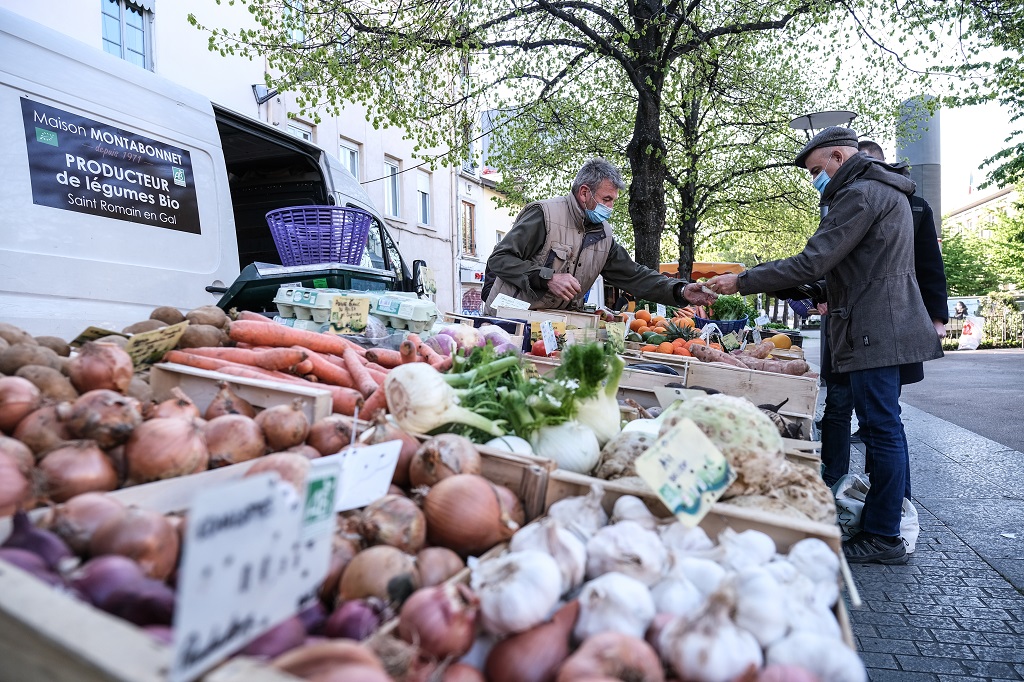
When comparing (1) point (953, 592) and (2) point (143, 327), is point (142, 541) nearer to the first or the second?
(2) point (143, 327)

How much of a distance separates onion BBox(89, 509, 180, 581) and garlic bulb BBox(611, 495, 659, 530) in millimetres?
905

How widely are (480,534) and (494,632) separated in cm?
28

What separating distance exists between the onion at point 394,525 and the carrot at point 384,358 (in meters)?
1.48

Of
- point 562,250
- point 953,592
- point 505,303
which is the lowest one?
point 953,592

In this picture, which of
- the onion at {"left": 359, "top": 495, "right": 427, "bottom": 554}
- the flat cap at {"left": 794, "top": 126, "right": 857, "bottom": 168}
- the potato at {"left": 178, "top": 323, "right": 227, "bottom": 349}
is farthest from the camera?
the flat cap at {"left": 794, "top": 126, "right": 857, "bottom": 168}

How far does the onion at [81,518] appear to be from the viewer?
113 cm

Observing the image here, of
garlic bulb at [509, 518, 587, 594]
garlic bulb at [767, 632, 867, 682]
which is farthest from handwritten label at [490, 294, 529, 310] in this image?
garlic bulb at [767, 632, 867, 682]

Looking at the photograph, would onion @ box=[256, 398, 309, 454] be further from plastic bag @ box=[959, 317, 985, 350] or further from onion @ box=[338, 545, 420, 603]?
plastic bag @ box=[959, 317, 985, 350]

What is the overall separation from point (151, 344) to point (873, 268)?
3.47m

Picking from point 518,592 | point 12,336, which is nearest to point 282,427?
point 518,592

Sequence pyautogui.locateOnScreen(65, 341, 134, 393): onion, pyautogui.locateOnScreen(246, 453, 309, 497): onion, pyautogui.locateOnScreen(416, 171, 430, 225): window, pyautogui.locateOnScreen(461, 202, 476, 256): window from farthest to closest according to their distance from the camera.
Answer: pyautogui.locateOnScreen(461, 202, 476, 256): window
pyautogui.locateOnScreen(416, 171, 430, 225): window
pyautogui.locateOnScreen(65, 341, 134, 393): onion
pyautogui.locateOnScreen(246, 453, 309, 497): onion

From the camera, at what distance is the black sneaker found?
11.4 ft

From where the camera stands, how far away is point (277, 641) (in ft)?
3.13

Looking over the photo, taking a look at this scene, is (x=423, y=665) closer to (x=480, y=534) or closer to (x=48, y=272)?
(x=480, y=534)
